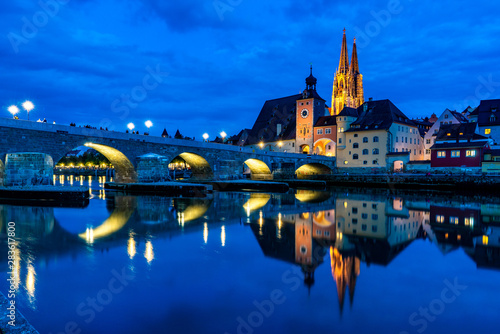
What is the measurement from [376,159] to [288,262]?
53.0m

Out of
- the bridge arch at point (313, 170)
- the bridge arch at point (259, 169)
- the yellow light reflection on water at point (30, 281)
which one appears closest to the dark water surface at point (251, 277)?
the yellow light reflection on water at point (30, 281)

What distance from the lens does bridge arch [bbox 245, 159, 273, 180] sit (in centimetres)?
5265

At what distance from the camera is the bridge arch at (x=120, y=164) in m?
34.0

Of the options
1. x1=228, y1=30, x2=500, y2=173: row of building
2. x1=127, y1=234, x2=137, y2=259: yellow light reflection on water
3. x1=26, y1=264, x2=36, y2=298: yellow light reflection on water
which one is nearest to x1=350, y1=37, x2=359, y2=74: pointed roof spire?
x1=228, y1=30, x2=500, y2=173: row of building

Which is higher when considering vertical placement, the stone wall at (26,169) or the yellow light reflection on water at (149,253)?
the stone wall at (26,169)

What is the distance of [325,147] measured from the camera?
67.4 m

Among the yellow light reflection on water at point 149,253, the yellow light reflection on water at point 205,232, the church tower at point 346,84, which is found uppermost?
the church tower at point 346,84

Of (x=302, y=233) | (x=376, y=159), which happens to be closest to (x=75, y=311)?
(x=302, y=233)

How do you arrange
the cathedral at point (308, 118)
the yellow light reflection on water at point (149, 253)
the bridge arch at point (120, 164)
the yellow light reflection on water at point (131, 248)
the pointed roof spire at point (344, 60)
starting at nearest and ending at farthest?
the yellow light reflection on water at point (149, 253) → the yellow light reflection on water at point (131, 248) → the bridge arch at point (120, 164) → the cathedral at point (308, 118) → the pointed roof spire at point (344, 60)

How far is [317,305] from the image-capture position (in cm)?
696

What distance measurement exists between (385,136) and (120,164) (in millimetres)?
42194

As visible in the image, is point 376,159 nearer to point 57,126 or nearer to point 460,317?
point 57,126

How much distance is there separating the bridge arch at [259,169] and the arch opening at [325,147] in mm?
17086

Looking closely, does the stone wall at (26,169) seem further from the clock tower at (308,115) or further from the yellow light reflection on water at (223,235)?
the clock tower at (308,115)
